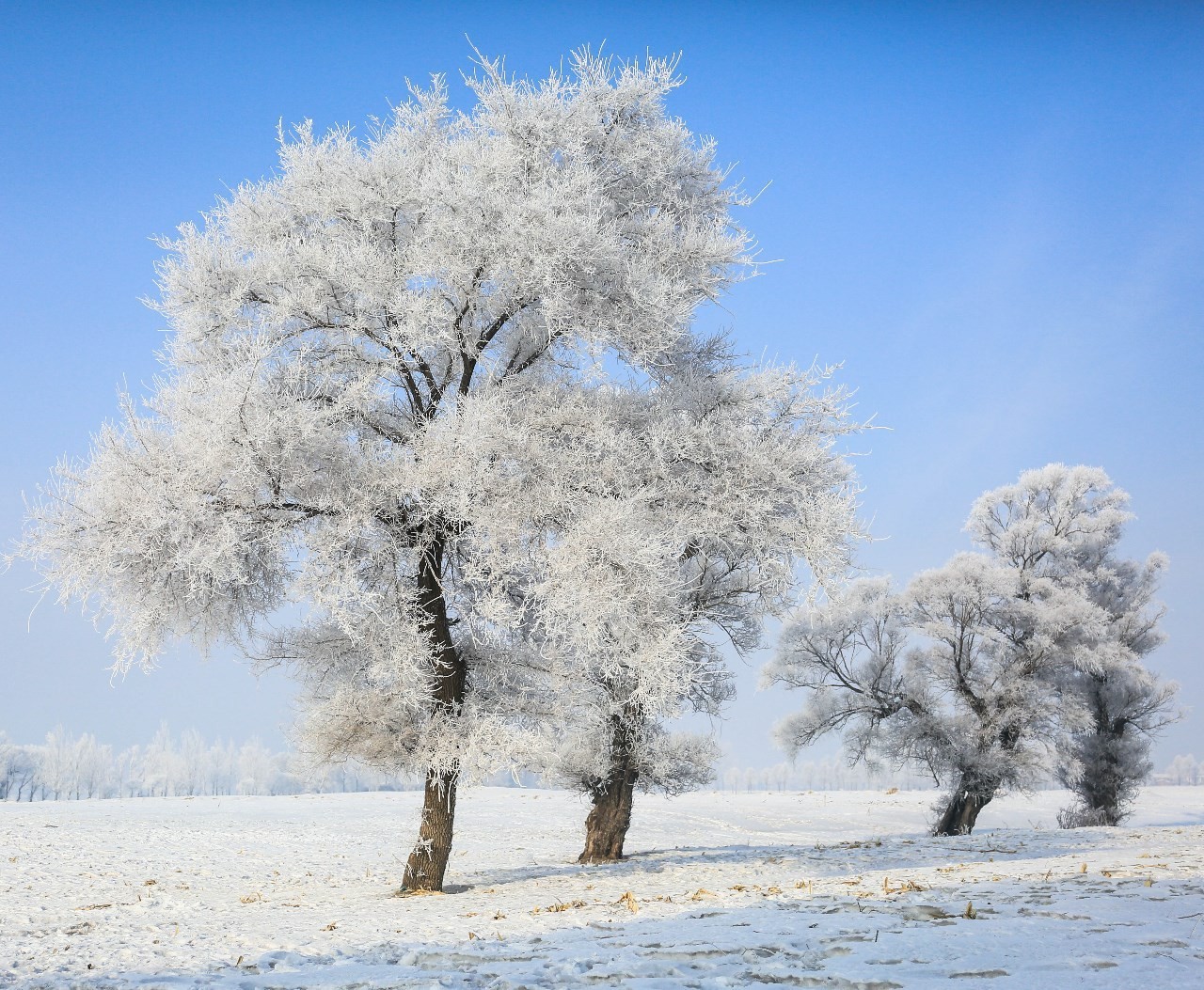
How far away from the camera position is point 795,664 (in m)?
23.8

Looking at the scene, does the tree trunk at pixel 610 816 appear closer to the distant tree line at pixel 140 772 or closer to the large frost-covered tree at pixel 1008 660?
the large frost-covered tree at pixel 1008 660

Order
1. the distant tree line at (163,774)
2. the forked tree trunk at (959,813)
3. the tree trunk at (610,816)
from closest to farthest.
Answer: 1. the tree trunk at (610,816)
2. the forked tree trunk at (959,813)
3. the distant tree line at (163,774)

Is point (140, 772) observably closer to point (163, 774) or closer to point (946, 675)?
point (163, 774)

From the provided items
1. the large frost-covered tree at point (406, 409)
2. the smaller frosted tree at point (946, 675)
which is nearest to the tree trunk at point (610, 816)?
the large frost-covered tree at point (406, 409)

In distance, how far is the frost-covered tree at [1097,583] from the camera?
82.4 feet

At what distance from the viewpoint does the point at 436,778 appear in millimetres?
10844

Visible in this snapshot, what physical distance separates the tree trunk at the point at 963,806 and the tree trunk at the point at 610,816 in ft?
35.7

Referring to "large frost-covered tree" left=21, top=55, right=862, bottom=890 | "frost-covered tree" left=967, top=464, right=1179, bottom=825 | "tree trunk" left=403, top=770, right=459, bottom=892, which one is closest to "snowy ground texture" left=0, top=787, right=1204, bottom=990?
"tree trunk" left=403, top=770, right=459, bottom=892

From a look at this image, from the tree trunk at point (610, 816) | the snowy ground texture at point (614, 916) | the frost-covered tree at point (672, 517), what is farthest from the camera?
the tree trunk at point (610, 816)

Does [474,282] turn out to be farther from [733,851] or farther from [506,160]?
[733,851]

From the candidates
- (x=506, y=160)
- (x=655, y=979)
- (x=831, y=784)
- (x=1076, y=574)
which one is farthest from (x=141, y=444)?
(x=831, y=784)

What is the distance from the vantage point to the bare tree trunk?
11.0m

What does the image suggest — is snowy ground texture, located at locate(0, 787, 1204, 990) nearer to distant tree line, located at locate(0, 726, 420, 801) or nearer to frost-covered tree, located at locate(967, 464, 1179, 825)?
frost-covered tree, located at locate(967, 464, 1179, 825)

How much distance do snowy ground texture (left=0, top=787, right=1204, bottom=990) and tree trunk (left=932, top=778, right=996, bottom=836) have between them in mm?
3220
